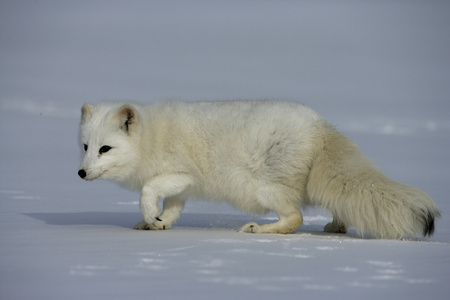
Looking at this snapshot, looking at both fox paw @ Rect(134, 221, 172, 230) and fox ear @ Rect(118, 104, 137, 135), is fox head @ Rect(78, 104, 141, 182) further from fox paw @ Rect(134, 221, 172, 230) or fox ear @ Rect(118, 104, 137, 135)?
fox paw @ Rect(134, 221, 172, 230)

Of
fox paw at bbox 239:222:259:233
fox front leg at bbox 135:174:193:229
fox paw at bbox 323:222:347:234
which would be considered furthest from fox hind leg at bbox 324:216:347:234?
fox front leg at bbox 135:174:193:229

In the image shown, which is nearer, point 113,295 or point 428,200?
point 113,295

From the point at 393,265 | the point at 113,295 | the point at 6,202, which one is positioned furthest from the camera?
the point at 6,202

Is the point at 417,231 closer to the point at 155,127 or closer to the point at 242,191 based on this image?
the point at 242,191

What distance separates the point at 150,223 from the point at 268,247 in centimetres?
137

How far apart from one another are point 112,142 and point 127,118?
0.80 feet

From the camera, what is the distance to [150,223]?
16.8ft

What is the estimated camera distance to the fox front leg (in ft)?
16.4

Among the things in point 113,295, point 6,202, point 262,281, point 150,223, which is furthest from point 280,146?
point 6,202

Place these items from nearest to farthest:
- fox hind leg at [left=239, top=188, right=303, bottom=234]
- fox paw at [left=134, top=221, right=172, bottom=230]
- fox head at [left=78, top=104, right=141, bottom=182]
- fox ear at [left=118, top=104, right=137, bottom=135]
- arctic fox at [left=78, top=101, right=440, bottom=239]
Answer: arctic fox at [left=78, top=101, right=440, bottom=239], fox hind leg at [left=239, top=188, right=303, bottom=234], fox head at [left=78, top=104, right=141, bottom=182], fox ear at [left=118, top=104, right=137, bottom=135], fox paw at [left=134, top=221, right=172, bottom=230]

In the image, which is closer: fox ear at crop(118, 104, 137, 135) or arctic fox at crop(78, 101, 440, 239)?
arctic fox at crop(78, 101, 440, 239)

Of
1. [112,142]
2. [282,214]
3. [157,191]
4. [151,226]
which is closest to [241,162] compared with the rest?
[282,214]

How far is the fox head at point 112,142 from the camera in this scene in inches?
202

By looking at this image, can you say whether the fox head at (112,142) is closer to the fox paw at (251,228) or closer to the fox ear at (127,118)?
the fox ear at (127,118)
